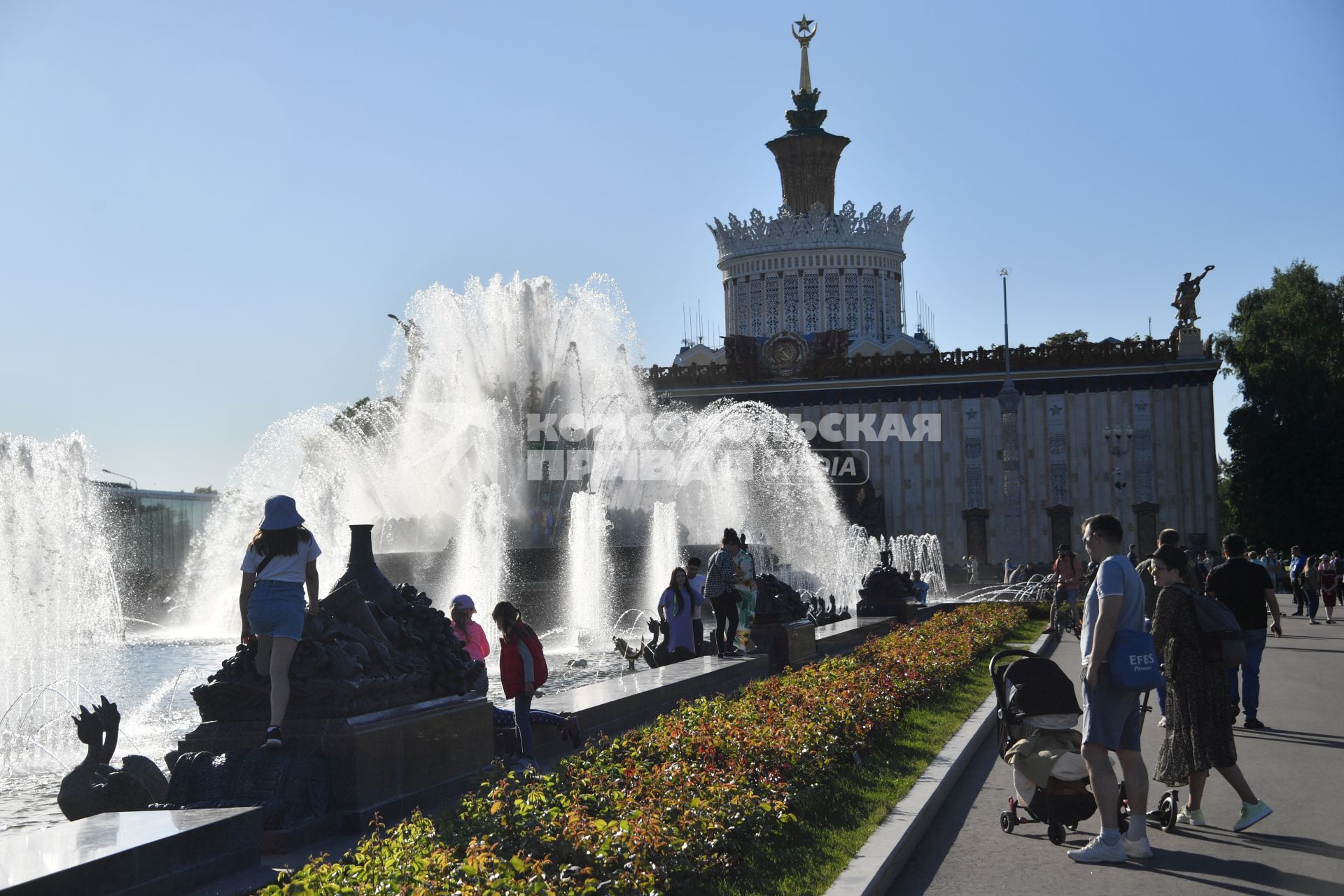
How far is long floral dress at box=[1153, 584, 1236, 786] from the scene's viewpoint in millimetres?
7820

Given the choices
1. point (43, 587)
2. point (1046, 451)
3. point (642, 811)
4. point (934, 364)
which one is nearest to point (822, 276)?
point (934, 364)

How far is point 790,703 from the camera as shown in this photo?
1012 cm

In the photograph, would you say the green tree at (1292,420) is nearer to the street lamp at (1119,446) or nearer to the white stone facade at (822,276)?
the street lamp at (1119,446)

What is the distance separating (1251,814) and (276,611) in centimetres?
530

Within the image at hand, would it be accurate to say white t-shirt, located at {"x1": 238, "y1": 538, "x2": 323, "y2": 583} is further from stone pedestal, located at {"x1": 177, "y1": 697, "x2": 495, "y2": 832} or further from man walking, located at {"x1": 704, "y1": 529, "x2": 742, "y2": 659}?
man walking, located at {"x1": 704, "y1": 529, "x2": 742, "y2": 659}

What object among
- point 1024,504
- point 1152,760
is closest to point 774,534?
point 1024,504

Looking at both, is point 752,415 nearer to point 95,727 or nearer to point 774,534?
point 774,534

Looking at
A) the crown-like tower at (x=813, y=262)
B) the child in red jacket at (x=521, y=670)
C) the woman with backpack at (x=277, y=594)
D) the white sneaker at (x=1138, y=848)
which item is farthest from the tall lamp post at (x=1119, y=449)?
the woman with backpack at (x=277, y=594)

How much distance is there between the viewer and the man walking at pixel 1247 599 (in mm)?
11258

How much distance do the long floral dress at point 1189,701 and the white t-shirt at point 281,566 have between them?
4705 mm

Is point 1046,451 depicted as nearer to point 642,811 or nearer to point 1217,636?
point 1217,636

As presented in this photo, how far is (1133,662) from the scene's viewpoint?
22.8 ft

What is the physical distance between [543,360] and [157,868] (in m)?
28.7

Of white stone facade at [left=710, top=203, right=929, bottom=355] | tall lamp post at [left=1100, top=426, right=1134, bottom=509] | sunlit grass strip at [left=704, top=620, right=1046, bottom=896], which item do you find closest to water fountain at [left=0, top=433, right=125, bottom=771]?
sunlit grass strip at [left=704, top=620, right=1046, bottom=896]
